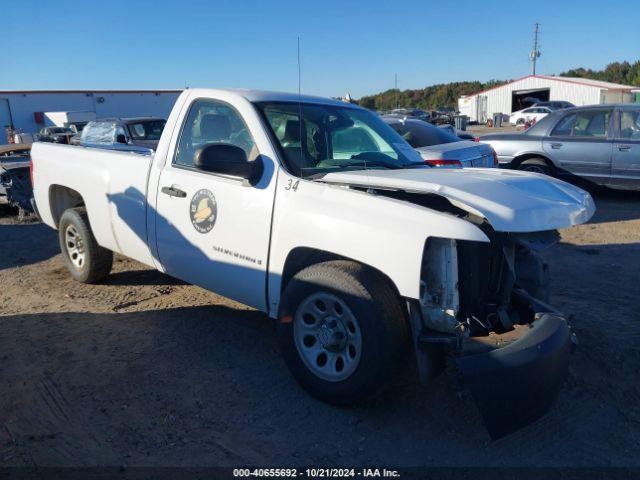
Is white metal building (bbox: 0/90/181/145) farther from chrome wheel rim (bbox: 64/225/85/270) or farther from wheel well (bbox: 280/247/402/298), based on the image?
wheel well (bbox: 280/247/402/298)

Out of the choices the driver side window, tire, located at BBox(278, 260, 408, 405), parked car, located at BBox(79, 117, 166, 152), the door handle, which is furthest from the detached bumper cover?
parked car, located at BBox(79, 117, 166, 152)

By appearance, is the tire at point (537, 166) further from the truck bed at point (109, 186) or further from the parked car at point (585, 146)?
the truck bed at point (109, 186)

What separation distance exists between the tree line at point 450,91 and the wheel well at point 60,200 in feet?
197

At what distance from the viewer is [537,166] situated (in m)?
10.5

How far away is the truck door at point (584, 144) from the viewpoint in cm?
981

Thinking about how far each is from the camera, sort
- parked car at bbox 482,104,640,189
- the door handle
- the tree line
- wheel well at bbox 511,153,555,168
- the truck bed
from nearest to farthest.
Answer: the door handle, the truck bed, parked car at bbox 482,104,640,189, wheel well at bbox 511,153,555,168, the tree line

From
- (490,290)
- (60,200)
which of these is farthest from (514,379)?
A: (60,200)

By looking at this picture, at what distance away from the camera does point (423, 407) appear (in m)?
3.56

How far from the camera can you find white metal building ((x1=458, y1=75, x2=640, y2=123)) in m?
46.6

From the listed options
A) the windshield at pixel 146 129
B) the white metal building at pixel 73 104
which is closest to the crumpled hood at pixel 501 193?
the windshield at pixel 146 129

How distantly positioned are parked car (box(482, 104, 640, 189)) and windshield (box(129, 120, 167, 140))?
7.90 meters

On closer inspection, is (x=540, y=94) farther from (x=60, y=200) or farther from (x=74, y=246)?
(x=74, y=246)

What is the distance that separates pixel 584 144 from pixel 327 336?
8.33 metres

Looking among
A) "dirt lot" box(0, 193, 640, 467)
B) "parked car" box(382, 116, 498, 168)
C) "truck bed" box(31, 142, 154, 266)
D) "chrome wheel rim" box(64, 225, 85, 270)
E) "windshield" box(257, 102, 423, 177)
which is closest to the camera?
"dirt lot" box(0, 193, 640, 467)
